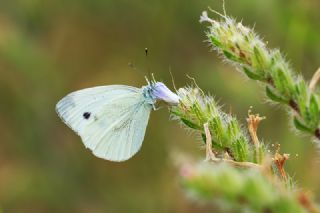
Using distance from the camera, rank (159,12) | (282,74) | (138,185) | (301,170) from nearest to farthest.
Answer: (282,74)
(301,170)
(159,12)
(138,185)

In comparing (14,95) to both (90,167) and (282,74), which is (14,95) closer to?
(90,167)

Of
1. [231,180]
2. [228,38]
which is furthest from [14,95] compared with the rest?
[231,180]

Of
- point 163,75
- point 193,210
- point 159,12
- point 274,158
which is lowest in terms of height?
point 274,158

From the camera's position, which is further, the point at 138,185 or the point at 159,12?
the point at 138,185

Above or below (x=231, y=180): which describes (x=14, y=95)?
above

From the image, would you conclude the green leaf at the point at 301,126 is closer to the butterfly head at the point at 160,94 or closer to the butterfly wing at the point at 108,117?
the butterfly head at the point at 160,94

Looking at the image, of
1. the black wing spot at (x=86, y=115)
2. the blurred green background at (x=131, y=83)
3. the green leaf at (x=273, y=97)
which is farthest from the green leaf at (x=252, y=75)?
the blurred green background at (x=131, y=83)

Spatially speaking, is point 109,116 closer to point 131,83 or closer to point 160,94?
point 160,94

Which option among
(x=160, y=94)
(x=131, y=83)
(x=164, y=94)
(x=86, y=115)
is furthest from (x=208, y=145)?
(x=131, y=83)

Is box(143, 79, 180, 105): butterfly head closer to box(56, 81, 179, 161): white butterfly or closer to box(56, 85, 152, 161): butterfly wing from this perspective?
box(56, 81, 179, 161): white butterfly
